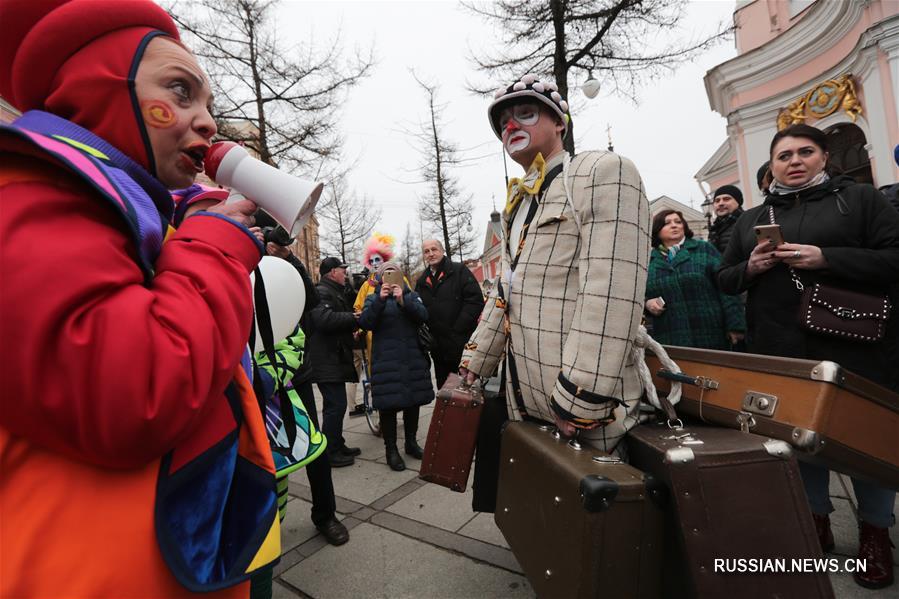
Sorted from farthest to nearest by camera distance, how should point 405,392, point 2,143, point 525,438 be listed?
point 405,392
point 525,438
point 2,143

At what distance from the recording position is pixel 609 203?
5.33 feet

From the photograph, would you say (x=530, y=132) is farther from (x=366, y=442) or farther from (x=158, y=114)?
(x=366, y=442)

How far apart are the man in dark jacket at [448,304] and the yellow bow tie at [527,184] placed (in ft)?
8.81

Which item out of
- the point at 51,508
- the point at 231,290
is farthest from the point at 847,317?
the point at 51,508

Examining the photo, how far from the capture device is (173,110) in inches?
37.5

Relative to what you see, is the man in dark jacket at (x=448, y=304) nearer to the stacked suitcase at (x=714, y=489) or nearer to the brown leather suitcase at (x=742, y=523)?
the stacked suitcase at (x=714, y=489)

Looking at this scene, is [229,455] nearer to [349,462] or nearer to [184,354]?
[184,354]

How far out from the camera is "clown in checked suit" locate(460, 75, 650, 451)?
155 cm

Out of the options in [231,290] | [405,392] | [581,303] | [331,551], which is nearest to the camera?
[231,290]

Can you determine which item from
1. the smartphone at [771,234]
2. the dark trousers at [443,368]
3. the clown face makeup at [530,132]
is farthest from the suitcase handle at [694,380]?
the dark trousers at [443,368]

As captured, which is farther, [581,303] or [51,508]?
[581,303]

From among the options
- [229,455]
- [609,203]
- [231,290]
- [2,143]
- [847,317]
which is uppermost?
[2,143]

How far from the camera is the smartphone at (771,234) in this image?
2174mm

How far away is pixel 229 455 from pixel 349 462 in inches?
139
